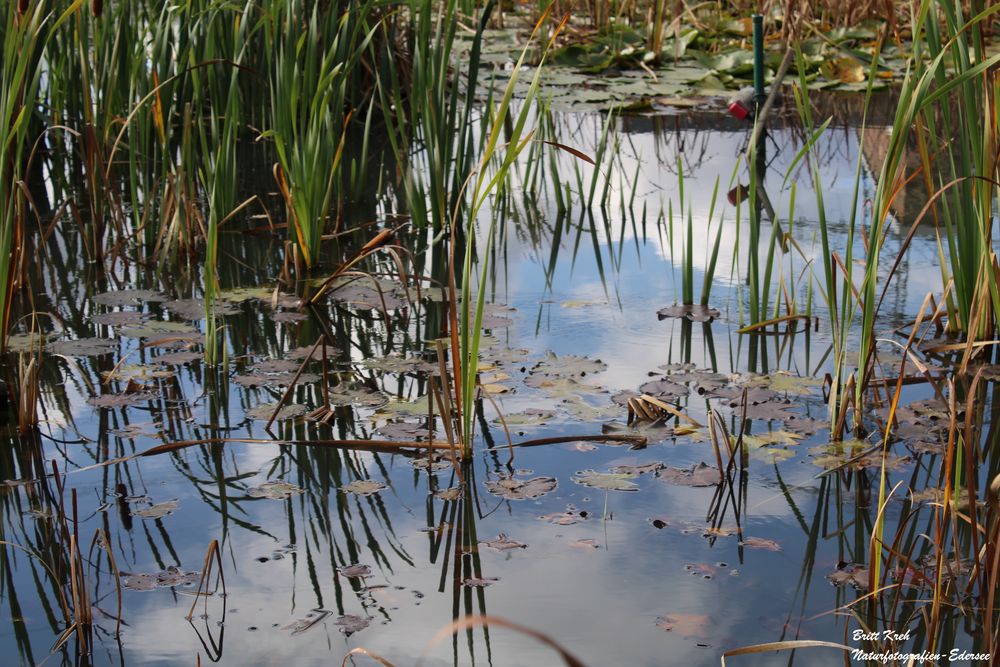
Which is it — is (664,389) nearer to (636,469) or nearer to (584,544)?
(636,469)

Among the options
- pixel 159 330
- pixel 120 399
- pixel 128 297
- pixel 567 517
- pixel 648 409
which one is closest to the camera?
pixel 567 517

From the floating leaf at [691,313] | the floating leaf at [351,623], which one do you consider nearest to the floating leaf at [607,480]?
the floating leaf at [351,623]

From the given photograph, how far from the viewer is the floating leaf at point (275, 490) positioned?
2.24m

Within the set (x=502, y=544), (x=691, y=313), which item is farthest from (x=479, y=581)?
(x=691, y=313)

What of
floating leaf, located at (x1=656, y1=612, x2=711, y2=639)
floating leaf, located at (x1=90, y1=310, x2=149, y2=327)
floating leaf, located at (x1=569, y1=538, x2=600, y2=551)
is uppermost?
floating leaf, located at (x1=90, y1=310, x2=149, y2=327)

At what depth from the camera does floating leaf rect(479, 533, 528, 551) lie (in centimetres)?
204

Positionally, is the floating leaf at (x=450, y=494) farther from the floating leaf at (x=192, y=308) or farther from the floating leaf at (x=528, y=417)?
the floating leaf at (x=192, y=308)

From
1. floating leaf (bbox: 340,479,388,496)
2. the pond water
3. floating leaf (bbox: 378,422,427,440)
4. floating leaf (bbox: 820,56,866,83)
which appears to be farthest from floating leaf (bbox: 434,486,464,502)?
floating leaf (bbox: 820,56,866,83)

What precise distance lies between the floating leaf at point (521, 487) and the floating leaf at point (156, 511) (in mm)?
606

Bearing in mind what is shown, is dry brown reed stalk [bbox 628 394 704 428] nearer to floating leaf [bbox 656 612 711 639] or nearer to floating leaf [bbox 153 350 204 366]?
floating leaf [bbox 656 612 711 639]

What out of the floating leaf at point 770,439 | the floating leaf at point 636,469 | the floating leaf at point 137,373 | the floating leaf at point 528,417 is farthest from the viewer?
the floating leaf at point 137,373

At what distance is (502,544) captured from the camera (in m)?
2.05

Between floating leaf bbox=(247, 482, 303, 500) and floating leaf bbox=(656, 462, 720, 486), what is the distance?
2.37ft

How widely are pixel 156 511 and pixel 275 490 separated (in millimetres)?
226
